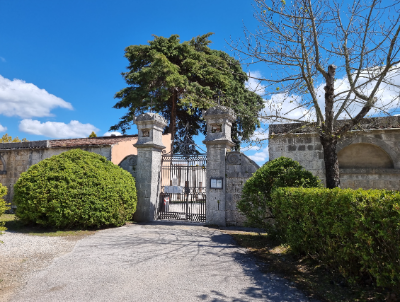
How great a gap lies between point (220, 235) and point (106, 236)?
296 centimetres

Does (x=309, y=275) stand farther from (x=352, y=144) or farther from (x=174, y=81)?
(x=174, y=81)

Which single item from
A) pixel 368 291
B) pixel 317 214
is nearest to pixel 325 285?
pixel 368 291

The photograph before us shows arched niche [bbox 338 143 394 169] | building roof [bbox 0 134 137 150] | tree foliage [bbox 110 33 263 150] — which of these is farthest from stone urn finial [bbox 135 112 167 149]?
tree foliage [bbox 110 33 263 150]

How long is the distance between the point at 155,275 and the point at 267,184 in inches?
139

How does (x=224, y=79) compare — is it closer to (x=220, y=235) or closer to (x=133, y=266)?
(x=220, y=235)

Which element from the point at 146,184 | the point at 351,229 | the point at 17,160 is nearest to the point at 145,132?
the point at 146,184

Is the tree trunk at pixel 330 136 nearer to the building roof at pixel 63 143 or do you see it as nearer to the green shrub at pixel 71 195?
the green shrub at pixel 71 195

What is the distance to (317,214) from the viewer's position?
4.50m

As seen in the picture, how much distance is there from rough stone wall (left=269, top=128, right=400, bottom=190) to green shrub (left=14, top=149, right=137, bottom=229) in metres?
5.03

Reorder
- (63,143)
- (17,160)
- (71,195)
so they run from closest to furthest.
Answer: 1. (71,195)
2. (63,143)
3. (17,160)

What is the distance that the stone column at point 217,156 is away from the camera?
8.86 metres

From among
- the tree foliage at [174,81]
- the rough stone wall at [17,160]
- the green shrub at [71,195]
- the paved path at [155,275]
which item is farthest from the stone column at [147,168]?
the tree foliage at [174,81]

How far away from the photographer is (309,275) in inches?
179

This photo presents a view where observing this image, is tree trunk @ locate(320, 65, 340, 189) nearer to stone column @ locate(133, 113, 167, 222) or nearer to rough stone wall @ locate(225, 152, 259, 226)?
rough stone wall @ locate(225, 152, 259, 226)
